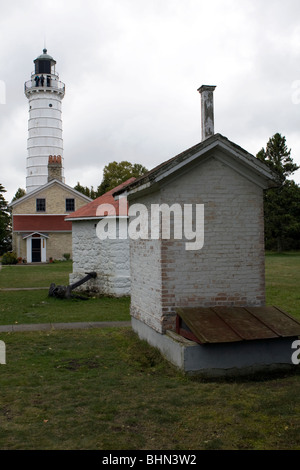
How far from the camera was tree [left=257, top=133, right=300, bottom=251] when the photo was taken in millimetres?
46969

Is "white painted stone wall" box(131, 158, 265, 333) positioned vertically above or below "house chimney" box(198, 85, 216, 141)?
below

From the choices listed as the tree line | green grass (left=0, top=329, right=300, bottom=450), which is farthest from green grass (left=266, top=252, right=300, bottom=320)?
the tree line

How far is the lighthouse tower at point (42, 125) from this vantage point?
52469mm

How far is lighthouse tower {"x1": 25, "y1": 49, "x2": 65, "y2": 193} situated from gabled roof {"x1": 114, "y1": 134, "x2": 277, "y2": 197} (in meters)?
45.1

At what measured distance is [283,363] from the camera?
301 inches

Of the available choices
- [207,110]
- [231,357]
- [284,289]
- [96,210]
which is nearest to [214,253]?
[231,357]

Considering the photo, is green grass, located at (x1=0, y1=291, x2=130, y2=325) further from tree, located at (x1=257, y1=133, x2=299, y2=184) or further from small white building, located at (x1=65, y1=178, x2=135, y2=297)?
tree, located at (x1=257, y1=133, x2=299, y2=184)

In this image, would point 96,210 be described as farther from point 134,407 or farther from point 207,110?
point 134,407

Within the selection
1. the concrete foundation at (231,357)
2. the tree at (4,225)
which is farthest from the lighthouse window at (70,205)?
the concrete foundation at (231,357)

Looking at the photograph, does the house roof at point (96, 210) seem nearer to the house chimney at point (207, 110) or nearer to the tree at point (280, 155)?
the house chimney at point (207, 110)

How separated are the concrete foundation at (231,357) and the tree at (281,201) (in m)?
40.1

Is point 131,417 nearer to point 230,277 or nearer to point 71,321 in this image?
point 230,277
